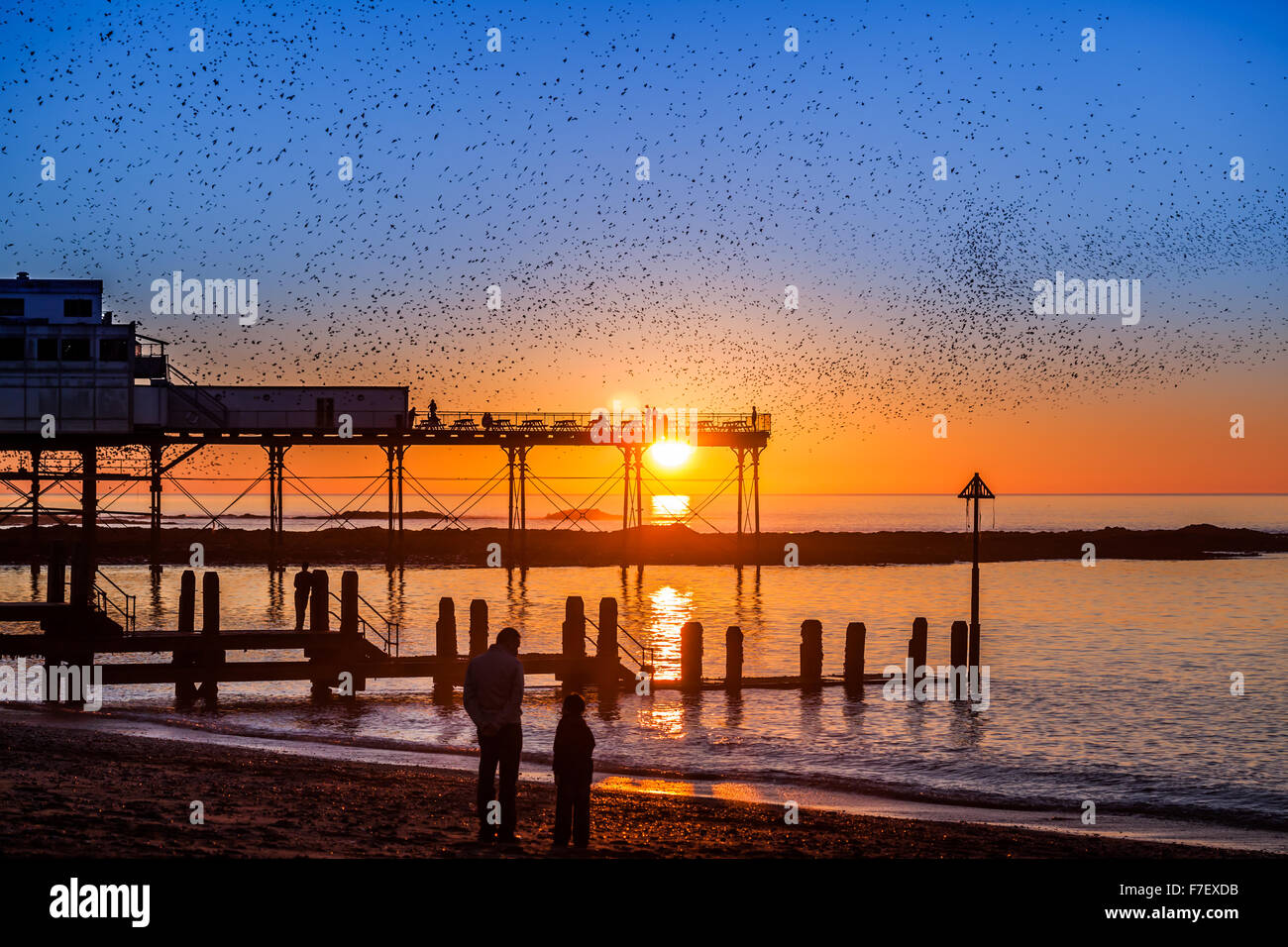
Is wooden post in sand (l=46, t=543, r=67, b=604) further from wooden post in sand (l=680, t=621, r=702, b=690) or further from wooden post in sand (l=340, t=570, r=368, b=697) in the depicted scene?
wooden post in sand (l=680, t=621, r=702, b=690)

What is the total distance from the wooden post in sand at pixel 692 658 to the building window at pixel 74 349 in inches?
1010

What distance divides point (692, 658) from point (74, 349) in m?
26.4

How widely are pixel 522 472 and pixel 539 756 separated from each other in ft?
134

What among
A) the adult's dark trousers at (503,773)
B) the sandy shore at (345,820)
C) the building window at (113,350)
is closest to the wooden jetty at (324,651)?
the sandy shore at (345,820)

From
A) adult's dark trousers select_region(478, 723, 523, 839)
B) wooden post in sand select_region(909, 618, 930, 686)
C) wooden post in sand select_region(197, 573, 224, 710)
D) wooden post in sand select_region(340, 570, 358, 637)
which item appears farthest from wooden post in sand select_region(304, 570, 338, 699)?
adult's dark trousers select_region(478, 723, 523, 839)

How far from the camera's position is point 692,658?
27.9 m

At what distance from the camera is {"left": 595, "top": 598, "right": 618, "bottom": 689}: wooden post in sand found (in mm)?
27734

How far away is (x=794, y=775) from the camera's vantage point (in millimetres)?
20297

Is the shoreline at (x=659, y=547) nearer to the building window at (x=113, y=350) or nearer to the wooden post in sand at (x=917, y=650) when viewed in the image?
the building window at (x=113, y=350)

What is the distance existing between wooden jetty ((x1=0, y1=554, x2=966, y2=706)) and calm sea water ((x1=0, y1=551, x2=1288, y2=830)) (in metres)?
0.62

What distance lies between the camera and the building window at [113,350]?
Answer: 135 ft
